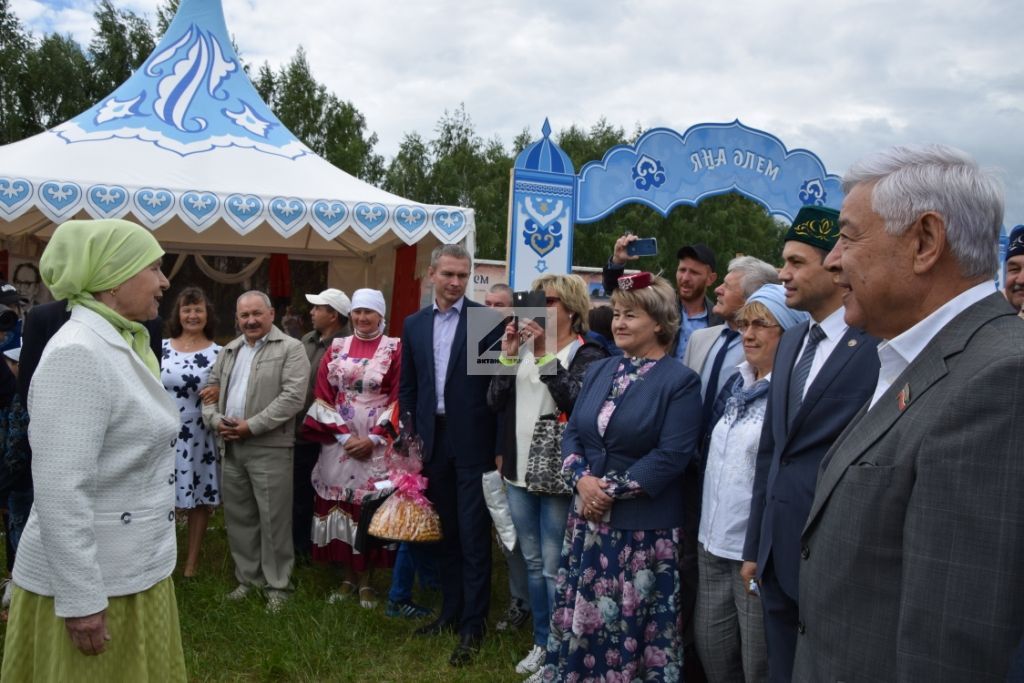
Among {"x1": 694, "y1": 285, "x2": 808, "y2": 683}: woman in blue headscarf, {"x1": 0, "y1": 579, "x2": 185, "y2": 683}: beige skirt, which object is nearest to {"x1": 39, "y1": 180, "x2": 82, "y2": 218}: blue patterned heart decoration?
{"x1": 0, "y1": 579, "x2": 185, "y2": 683}: beige skirt

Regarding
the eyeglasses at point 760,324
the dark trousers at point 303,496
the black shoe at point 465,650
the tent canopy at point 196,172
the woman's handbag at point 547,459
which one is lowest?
the black shoe at point 465,650

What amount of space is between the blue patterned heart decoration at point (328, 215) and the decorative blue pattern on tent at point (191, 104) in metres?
1.62

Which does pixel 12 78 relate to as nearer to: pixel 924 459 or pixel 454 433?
pixel 454 433

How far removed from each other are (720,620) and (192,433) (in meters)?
3.47

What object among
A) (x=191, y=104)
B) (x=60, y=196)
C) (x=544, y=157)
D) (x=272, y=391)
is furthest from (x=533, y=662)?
(x=191, y=104)

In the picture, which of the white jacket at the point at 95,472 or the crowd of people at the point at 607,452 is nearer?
the crowd of people at the point at 607,452

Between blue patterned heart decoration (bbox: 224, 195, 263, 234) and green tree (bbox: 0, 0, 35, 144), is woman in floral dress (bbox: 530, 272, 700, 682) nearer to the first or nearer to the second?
blue patterned heart decoration (bbox: 224, 195, 263, 234)

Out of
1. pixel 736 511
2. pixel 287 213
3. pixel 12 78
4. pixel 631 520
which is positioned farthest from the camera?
pixel 12 78

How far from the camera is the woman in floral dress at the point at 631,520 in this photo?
115 inches

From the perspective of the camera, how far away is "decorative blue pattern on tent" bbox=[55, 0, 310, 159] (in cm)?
758

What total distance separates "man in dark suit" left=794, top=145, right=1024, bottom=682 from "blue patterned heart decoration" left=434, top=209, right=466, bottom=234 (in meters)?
5.17

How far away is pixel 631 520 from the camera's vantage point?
296 centimetres

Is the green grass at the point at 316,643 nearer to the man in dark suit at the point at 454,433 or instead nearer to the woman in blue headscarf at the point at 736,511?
the man in dark suit at the point at 454,433

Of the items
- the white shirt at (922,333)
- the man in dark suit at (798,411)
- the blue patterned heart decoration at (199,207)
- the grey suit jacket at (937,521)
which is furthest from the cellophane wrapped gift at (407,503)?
the blue patterned heart decoration at (199,207)
